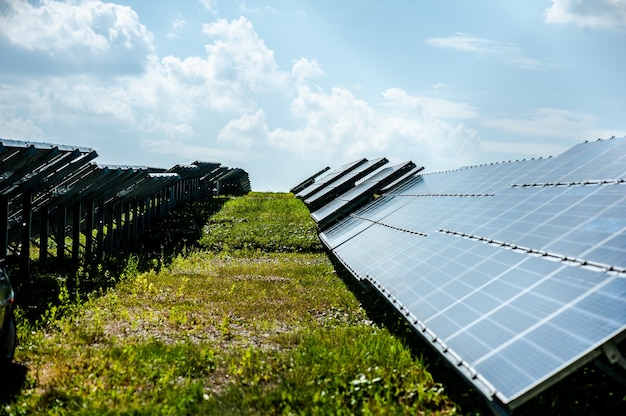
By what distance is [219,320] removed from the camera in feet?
43.8

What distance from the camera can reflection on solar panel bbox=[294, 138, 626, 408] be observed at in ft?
21.3

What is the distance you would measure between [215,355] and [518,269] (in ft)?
17.3

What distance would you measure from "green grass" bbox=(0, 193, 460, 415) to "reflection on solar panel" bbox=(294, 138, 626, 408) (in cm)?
103

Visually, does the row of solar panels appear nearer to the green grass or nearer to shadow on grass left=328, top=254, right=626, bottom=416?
the green grass

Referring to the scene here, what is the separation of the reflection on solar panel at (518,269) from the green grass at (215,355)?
3.38 feet

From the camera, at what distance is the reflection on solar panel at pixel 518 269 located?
6.48m

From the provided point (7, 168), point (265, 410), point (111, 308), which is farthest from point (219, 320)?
point (7, 168)

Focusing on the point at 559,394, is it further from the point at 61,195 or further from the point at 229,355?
the point at 61,195

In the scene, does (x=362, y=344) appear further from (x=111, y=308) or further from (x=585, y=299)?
(x=111, y=308)

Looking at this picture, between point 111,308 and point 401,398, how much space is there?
8.54m

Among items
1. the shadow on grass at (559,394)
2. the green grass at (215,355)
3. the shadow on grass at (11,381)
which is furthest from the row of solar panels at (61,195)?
the shadow on grass at (559,394)

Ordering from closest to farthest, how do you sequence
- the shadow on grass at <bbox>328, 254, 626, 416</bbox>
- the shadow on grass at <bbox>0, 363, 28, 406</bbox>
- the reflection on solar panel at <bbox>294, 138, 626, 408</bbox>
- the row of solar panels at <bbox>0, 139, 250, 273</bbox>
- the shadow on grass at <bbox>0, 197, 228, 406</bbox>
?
the reflection on solar panel at <bbox>294, 138, 626, 408</bbox> → the shadow on grass at <bbox>328, 254, 626, 416</bbox> → the shadow on grass at <bbox>0, 363, 28, 406</bbox> → the shadow on grass at <bbox>0, 197, 228, 406</bbox> → the row of solar panels at <bbox>0, 139, 250, 273</bbox>

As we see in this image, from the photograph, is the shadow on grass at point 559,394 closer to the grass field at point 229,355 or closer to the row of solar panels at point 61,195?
the grass field at point 229,355

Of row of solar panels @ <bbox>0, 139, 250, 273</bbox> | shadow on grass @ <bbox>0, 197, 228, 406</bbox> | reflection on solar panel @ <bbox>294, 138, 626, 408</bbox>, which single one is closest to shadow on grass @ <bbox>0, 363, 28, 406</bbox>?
shadow on grass @ <bbox>0, 197, 228, 406</bbox>
